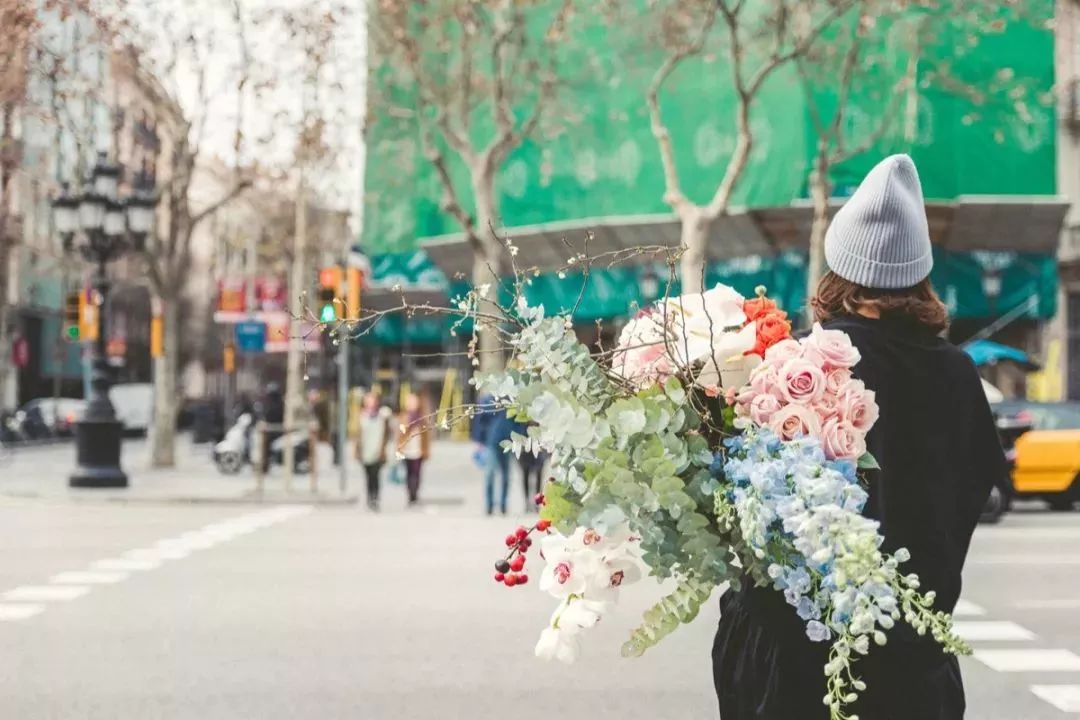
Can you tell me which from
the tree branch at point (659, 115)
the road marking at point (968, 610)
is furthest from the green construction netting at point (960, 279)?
the road marking at point (968, 610)

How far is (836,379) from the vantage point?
99.3 inches

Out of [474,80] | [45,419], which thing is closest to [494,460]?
[474,80]

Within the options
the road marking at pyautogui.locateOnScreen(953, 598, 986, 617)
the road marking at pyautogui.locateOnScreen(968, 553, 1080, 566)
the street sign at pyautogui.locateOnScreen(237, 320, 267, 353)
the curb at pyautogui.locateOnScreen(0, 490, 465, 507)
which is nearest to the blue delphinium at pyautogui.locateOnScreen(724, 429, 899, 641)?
the road marking at pyautogui.locateOnScreen(953, 598, 986, 617)

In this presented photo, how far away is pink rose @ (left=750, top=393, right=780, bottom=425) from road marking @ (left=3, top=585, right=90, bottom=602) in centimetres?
832

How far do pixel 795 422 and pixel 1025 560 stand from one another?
35.5ft

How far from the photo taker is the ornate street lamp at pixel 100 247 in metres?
20.8

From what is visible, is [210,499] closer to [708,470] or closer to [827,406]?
[708,470]

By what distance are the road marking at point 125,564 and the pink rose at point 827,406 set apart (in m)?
9.71

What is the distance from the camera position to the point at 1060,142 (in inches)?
1224

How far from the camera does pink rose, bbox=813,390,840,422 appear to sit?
8.12 feet

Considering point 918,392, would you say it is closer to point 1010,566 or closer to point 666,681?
point 666,681

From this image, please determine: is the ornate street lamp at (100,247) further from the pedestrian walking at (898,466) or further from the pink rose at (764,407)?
the pink rose at (764,407)

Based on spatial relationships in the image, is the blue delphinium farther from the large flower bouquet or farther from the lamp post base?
the lamp post base

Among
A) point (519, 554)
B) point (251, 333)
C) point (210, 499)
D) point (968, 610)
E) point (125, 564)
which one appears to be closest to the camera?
point (519, 554)
